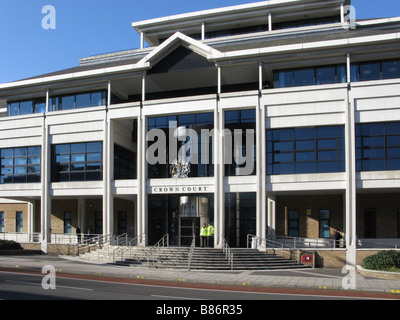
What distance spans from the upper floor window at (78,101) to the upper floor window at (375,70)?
53.7ft

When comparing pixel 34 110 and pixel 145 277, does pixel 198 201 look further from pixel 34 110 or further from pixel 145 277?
pixel 34 110

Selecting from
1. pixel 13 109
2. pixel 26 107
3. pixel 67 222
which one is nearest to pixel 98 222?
pixel 67 222

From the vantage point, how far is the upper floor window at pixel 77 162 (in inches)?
1166

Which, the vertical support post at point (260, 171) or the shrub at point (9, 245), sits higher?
the vertical support post at point (260, 171)

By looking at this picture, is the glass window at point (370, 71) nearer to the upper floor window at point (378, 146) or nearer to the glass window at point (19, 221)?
the upper floor window at point (378, 146)

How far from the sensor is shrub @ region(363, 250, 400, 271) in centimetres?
1955

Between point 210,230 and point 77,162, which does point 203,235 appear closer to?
point 210,230

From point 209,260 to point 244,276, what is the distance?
394 centimetres

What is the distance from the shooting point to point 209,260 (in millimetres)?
23062

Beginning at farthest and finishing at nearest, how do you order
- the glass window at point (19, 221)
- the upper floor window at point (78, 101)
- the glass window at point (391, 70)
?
the glass window at point (19, 221) < the upper floor window at point (78, 101) < the glass window at point (391, 70)

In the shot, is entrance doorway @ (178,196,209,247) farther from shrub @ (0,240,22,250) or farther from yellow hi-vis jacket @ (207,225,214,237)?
shrub @ (0,240,22,250)

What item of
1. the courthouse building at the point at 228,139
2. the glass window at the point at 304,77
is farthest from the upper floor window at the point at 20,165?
the glass window at the point at 304,77

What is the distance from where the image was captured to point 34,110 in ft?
107

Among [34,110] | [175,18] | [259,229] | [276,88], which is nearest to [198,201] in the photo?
[259,229]
